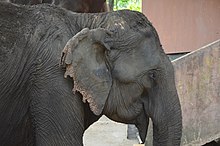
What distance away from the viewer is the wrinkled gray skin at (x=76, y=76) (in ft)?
11.5

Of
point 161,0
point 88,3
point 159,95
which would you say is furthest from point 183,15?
point 159,95

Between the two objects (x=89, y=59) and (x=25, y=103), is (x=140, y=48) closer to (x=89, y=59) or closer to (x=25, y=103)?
(x=89, y=59)

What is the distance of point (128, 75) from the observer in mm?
3623

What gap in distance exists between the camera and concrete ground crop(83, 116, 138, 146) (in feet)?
25.5

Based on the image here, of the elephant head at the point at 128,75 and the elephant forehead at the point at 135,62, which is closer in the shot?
the elephant head at the point at 128,75

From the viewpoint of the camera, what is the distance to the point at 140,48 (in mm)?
3693

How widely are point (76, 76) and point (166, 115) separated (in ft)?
2.14

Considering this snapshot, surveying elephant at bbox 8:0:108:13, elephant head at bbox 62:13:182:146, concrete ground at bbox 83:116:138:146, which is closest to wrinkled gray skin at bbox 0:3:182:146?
elephant head at bbox 62:13:182:146

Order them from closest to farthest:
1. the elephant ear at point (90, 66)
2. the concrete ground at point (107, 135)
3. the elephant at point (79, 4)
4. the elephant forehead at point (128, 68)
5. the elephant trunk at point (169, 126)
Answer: the elephant ear at point (90, 66) → the elephant forehead at point (128, 68) → the elephant trunk at point (169, 126) → the elephant at point (79, 4) → the concrete ground at point (107, 135)

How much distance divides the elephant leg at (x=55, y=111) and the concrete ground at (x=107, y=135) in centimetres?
412

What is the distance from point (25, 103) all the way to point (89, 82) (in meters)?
0.42

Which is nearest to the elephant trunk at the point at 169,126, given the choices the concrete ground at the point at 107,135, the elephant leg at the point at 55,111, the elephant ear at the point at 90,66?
the elephant ear at the point at 90,66

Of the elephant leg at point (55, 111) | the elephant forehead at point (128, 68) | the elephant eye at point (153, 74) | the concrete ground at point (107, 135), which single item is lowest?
the concrete ground at point (107, 135)

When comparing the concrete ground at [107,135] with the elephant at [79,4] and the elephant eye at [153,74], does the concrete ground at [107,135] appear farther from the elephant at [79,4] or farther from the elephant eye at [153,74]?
the elephant eye at [153,74]
